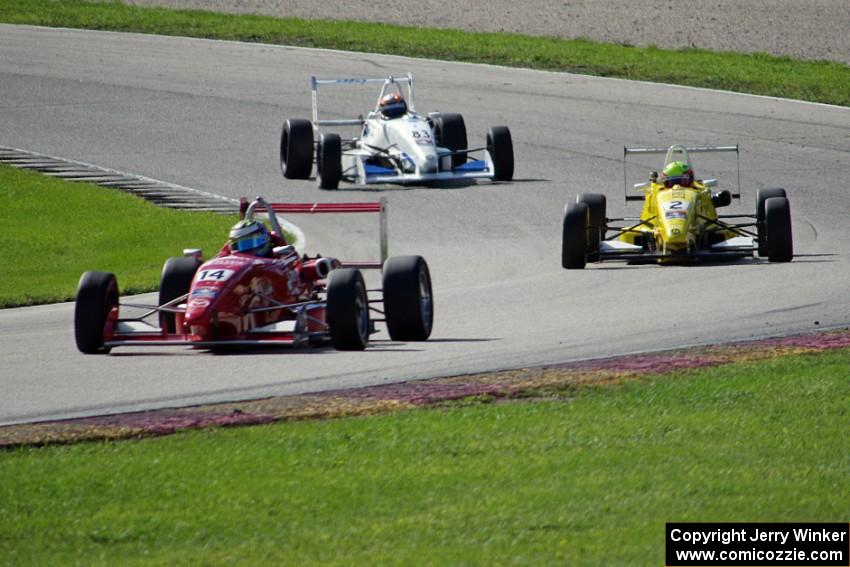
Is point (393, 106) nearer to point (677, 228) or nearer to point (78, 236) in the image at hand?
point (78, 236)

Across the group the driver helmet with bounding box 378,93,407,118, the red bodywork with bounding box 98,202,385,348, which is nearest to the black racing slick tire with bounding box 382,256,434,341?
the red bodywork with bounding box 98,202,385,348

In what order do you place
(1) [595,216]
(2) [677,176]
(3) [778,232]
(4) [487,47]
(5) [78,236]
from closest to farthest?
(3) [778,232], (2) [677,176], (1) [595,216], (5) [78,236], (4) [487,47]

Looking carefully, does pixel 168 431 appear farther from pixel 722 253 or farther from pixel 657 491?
pixel 722 253

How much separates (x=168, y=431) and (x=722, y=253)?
9.40 metres

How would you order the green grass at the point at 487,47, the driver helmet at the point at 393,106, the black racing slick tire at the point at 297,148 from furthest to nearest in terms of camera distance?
the green grass at the point at 487,47 < the black racing slick tire at the point at 297,148 < the driver helmet at the point at 393,106

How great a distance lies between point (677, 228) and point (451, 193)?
7.41m

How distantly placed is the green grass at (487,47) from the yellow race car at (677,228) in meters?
16.1

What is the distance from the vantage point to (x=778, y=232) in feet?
57.6

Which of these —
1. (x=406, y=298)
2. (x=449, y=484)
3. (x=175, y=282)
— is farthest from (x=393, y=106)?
(x=449, y=484)

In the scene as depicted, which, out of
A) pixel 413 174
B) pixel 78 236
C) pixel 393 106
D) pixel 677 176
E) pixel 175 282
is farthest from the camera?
pixel 393 106

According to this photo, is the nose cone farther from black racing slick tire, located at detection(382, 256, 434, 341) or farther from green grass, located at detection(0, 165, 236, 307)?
black racing slick tire, located at detection(382, 256, 434, 341)

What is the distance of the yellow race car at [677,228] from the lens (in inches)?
695

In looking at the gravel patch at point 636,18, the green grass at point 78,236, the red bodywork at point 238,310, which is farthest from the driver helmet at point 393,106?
the gravel patch at point 636,18

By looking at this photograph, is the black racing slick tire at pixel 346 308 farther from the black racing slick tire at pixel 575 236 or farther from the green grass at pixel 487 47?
the green grass at pixel 487 47
